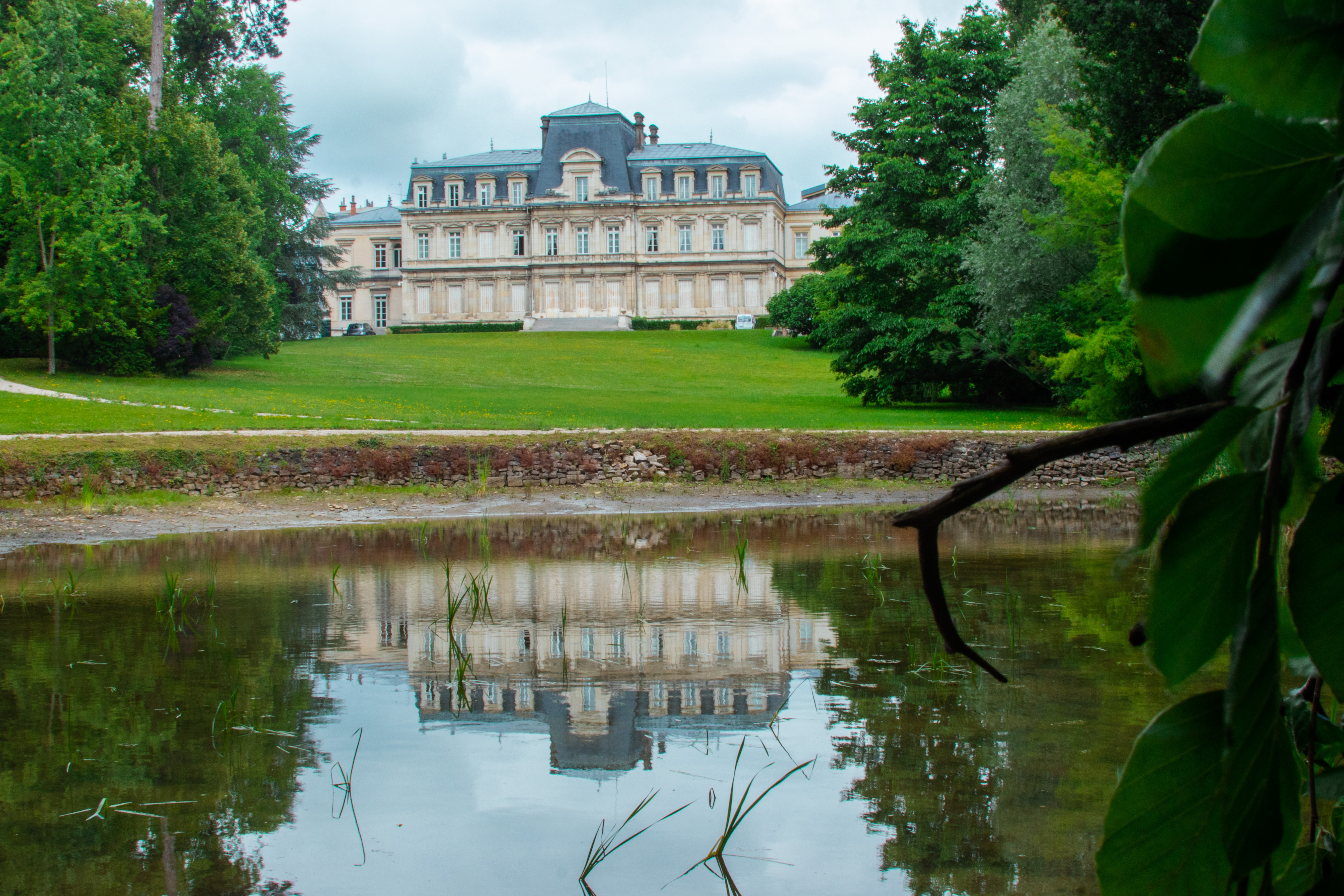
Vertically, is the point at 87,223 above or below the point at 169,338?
above

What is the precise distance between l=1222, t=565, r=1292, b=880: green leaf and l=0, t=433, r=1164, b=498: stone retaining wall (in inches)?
614

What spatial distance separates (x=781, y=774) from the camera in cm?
439

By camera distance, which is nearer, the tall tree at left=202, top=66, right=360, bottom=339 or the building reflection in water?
the building reflection in water

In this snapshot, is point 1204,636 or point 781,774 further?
point 781,774

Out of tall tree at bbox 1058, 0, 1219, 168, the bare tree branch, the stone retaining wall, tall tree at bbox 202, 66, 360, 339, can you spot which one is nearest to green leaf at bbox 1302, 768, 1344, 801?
the bare tree branch

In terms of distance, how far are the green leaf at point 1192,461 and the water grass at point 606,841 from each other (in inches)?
131

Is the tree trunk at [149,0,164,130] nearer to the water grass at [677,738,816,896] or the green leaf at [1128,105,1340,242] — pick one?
the water grass at [677,738,816,896]

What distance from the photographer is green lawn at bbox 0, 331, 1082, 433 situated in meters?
20.8

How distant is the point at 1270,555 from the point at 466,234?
68.2 m

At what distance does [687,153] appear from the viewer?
65875 mm

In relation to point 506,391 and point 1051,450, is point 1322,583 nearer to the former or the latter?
point 1051,450

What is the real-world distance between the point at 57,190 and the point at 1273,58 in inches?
1237

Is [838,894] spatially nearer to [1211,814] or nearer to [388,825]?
[388,825]

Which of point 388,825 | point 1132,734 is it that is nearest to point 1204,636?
point 388,825
